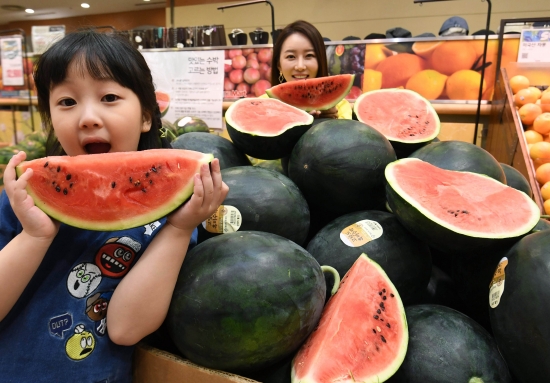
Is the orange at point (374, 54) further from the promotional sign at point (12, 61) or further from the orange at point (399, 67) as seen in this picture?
the promotional sign at point (12, 61)

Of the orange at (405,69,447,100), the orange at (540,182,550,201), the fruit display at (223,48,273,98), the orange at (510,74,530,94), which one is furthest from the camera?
the fruit display at (223,48,273,98)

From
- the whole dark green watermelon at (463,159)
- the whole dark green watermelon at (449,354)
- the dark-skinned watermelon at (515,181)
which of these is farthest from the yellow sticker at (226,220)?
the dark-skinned watermelon at (515,181)

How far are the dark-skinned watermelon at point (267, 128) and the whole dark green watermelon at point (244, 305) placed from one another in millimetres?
611

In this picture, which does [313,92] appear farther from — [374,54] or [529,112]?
[374,54]

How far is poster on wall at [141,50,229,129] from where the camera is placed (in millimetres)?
4055

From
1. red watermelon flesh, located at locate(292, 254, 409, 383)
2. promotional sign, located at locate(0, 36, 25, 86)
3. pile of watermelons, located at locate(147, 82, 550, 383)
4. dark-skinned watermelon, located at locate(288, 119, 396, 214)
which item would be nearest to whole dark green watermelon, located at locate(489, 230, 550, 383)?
pile of watermelons, located at locate(147, 82, 550, 383)

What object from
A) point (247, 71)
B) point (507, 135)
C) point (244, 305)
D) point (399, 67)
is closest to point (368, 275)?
Answer: point (244, 305)

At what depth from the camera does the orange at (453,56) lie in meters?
3.34

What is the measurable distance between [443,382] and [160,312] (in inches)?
25.1

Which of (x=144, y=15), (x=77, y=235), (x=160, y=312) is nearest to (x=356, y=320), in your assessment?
(x=160, y=312)

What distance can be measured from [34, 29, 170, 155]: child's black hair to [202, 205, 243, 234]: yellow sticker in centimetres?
35

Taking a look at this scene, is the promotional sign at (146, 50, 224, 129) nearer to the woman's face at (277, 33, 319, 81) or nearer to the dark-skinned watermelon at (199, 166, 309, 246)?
the woman's face at (277, 33, 319, 81)

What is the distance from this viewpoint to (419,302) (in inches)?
46.4

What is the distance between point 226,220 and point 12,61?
4.50m
